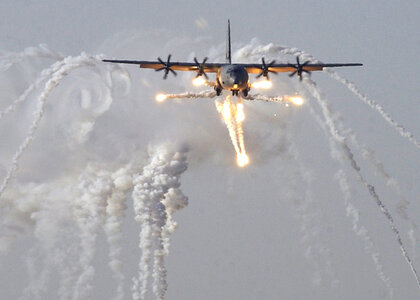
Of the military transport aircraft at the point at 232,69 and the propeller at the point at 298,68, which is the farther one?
the propeller at the point at 298,68

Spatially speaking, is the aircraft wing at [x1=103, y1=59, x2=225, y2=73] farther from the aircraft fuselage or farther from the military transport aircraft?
the aircraft fuselage

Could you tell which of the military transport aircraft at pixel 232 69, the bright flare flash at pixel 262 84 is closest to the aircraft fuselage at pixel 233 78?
the military transport aircraft at pixel 232 69

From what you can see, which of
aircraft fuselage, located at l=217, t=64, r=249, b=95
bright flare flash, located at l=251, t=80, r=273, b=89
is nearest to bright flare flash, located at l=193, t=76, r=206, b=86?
bright flare flash, located at l=251, t=80, r=273, b=89

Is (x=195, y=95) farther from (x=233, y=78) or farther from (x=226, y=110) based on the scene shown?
(x=233, y=78)

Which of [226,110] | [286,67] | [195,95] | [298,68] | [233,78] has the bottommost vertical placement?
[233,78]

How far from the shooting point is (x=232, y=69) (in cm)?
12006

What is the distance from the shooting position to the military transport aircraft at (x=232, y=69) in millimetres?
120062

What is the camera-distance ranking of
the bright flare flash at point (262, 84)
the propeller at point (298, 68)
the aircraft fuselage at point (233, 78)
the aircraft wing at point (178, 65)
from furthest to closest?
1. the propeller at point (298, 68)
2. the bright flare flash at point (262, 84)
3. the aircraft wing at point (178, 65)
4. the aircraft fuselage at point (233, 78)

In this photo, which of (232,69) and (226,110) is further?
(226,110)

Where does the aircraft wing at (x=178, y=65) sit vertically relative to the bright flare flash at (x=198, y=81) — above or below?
above

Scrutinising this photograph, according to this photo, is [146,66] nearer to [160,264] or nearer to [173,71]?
[173,71]

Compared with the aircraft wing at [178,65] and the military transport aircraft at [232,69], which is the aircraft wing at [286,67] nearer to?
the military transport aircraft at [232,69]

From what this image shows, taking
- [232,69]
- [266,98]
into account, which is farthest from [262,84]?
[232,69]

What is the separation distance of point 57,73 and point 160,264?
18.7 meters
